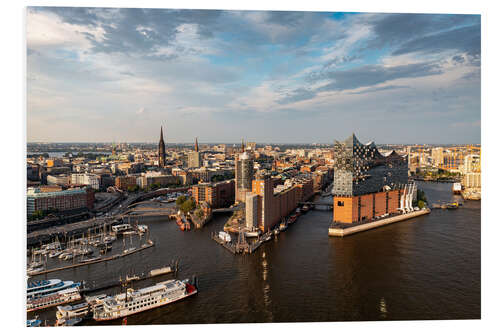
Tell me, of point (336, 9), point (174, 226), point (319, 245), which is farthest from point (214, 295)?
→ point (174, 226)

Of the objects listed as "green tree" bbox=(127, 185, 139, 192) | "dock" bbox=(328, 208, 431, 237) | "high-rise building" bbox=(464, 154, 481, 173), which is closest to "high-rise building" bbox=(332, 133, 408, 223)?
"dock" bbox=(328, 208, 431, 237)

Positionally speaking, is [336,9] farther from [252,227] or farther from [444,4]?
[252,227]

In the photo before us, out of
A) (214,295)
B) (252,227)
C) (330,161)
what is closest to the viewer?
(214,295)

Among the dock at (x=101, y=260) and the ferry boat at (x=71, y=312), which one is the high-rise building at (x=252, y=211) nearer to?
the dock at (x=101, y=260)

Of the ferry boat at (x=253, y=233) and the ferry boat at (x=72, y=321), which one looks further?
A: the ferry boat at (x=253, y=233)

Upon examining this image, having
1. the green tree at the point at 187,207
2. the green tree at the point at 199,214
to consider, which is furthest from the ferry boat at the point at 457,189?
the green tree at the point at 187,207

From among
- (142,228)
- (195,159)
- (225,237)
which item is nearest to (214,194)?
(142,228)

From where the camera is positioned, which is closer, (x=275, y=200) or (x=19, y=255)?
(x=19, y=255)
